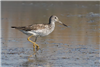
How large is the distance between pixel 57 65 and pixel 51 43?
3115mm

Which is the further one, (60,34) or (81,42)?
(60,34)

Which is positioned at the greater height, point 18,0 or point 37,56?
point 18,0

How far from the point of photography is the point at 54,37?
36.5 feet

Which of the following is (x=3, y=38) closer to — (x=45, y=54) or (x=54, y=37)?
(x=54, y=37)

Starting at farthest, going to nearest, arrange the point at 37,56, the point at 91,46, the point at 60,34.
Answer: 1. the point at 60,34
2. the point at 91,46
3. the point at 37,56

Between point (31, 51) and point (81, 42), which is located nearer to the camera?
point (31, 51)

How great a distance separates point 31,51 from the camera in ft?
27.8

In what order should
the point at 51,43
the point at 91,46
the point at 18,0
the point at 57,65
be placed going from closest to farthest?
1. the point at 57,65
2. the point at 91,46
3. the point at 51,43
4. the point at 18,0

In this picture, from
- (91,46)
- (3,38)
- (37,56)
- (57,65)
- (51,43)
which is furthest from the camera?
(3,38)

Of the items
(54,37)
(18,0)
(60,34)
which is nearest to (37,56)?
(54,37)

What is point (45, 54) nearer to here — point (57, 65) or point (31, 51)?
point (31, 51)

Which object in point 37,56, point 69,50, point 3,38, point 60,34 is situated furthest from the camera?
point 60,34

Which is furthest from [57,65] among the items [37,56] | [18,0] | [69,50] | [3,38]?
[18,0]

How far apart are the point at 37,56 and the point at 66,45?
1841 millimetres
